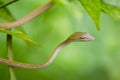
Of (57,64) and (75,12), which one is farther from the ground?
(75,12)

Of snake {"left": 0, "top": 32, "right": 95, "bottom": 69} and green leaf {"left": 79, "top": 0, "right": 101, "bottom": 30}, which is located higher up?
green leaf {"left": 79, "top": 0, "right": 101, "bottom": 30}

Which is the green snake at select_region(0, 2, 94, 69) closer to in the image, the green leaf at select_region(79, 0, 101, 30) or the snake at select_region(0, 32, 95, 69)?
the snake at select_region(0, 32, 95, 69)

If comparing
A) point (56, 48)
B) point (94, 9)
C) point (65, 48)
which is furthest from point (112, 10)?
point (65, 48)

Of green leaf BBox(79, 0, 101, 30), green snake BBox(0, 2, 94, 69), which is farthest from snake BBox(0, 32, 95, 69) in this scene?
green leaf BBox(79, 0, 101, 30)

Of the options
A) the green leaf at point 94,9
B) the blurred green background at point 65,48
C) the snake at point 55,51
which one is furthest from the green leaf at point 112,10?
the blurred green background at point 65,48

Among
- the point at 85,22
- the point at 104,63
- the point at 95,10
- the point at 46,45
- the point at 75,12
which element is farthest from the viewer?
the point at 104,63

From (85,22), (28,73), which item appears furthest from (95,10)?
(85,22)

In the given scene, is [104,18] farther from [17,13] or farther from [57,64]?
[17,13]

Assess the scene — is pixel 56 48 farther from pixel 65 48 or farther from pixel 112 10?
pixel 65 48

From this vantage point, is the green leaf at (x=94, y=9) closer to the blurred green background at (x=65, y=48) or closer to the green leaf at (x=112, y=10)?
the green leaf at (x=112, y=10)
